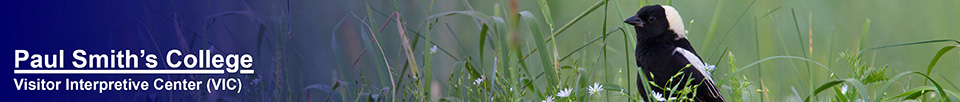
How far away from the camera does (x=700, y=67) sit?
107 centimetres

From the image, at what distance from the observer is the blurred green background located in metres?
1.11

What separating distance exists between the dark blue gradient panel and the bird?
438 mm

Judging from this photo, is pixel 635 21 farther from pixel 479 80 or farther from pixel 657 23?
pixel 479 80

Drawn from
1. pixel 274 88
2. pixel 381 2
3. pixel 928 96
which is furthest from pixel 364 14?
pixel 928 96

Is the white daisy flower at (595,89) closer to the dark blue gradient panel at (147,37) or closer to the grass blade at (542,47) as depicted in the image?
the grass blade at (542,47)

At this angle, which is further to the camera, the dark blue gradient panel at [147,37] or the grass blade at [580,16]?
the grass blade at [580,16]

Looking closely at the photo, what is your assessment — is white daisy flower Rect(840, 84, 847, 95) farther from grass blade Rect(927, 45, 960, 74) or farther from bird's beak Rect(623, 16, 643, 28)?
bird's beak Rect(623, 16, 643, 28)

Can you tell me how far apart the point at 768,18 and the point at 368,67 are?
522mm

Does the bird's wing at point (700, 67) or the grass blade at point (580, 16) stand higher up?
the grass blade at point (580, 16)

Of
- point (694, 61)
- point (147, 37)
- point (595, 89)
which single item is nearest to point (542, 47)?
point (595, 89)

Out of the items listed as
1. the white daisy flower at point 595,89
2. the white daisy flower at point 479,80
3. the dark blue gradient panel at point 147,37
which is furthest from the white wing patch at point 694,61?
the dark blue gradient panel at point 147,37

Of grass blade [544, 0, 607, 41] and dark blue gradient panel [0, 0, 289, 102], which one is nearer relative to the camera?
dark blue gradient panel [0, 0, 289, 102]

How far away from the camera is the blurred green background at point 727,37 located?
3.65 feet

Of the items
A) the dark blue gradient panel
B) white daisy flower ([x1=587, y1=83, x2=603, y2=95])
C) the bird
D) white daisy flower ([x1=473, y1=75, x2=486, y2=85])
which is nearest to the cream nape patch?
the bird
